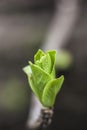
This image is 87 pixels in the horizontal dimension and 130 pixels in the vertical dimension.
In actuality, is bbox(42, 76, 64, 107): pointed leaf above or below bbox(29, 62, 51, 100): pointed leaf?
below

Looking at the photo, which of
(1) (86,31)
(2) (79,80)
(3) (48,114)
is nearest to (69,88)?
(2) (79,80)

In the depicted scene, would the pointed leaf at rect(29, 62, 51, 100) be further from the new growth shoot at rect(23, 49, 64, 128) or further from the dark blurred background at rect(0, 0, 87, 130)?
the dark blurred background at rect(0, 0, 87, 130)

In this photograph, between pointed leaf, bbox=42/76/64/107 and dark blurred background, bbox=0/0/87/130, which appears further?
dark blurred background, bbox=0/0/87/130

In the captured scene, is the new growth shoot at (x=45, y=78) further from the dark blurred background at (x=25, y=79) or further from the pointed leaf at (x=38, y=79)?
the dark blurred background at (x=25, y=79)

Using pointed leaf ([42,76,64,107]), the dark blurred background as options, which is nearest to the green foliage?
pointed leaf ([42,76,64,107])

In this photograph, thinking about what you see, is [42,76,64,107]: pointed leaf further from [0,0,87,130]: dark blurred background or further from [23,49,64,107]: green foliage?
[0,0,87,130]: dark blurred background

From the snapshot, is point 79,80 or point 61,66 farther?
point 79,80

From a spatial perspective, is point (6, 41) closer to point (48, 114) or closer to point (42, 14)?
point (42, 14)
